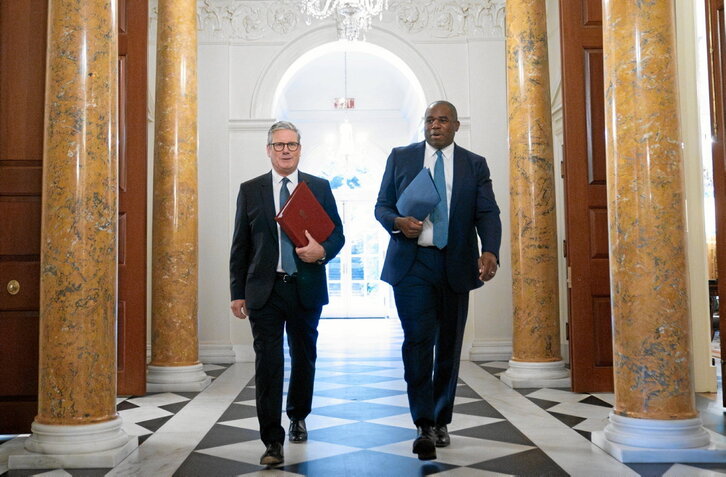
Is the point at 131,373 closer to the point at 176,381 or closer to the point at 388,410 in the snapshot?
the point at 176,381

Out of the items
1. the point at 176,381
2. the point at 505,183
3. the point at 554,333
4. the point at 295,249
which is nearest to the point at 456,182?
the point at 295,249

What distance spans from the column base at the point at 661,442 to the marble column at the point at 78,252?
8.79ft

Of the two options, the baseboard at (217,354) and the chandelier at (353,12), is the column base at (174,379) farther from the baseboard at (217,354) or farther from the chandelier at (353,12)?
the chandelier at (353,12)

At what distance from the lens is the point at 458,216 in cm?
376

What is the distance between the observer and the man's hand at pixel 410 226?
3.52 meters

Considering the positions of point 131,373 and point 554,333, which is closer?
point 131,373

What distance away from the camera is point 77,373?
3.78 m

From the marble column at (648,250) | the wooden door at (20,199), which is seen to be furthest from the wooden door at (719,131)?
the wooden door at (20,199)

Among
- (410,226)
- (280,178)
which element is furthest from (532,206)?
(280,178)

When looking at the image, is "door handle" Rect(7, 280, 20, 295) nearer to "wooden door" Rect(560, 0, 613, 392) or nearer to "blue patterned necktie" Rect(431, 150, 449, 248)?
"blue patterned necktie" Rect(431, 150, 449, 248)

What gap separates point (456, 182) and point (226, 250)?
18.4 ft

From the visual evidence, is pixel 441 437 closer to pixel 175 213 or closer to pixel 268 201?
pixel 268 201

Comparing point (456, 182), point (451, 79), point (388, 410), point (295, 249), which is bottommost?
point (388, 410)

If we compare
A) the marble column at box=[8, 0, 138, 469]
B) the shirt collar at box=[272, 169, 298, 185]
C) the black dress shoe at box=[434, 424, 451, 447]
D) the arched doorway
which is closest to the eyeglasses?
the shirt collar at box=[272, 169, 298, 185]
